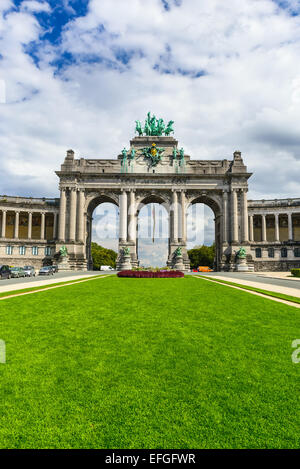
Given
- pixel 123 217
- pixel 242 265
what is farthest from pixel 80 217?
pixel 242 265

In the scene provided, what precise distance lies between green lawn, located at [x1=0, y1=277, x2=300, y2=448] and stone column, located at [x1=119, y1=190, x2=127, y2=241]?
58400mm

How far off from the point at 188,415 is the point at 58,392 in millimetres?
2250

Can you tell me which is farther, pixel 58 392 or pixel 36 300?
pixel 36 300

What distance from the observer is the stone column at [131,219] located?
68875 millimetres

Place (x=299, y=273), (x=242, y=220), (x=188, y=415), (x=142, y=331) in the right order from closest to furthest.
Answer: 1. (x=188, y=415)
2. (x=142, y=331)
3. (x=299, y=273)
4. (x=242, y=220)

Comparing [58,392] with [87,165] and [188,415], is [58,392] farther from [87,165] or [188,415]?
[87,165]

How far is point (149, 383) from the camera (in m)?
5.74

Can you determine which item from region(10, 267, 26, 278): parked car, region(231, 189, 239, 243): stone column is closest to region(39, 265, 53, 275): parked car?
region(10, 267, 26, 278): parked car

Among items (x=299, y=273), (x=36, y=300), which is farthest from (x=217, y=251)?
(x=36, y=300)

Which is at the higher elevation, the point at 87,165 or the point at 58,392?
the point at 87,165

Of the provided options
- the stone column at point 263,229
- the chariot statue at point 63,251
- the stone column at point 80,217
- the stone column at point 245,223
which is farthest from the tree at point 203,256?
the chariot statue at point 63,251

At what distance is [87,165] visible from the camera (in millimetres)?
71250
